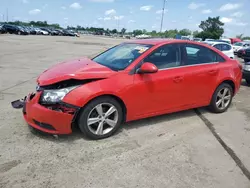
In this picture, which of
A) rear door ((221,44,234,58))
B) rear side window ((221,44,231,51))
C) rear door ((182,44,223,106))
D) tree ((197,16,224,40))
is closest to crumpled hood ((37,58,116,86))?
rear door ((182,44,223,106))

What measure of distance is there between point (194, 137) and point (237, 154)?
2.33ft

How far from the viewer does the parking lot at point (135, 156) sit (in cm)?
285

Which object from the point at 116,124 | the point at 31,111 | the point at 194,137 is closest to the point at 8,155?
the point at 31,111

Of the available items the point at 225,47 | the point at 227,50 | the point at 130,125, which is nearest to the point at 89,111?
the point at 130,125

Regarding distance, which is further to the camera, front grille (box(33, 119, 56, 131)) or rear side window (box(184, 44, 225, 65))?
rear side window (box(184, 44, 225, 65))

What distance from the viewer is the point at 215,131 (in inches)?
173

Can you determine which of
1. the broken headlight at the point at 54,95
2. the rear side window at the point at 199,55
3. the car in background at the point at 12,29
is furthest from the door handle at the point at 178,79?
the car in background at the point at 12,29

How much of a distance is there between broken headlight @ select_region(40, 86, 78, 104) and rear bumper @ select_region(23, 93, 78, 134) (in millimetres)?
102

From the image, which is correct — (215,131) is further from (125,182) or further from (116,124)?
(125,182)

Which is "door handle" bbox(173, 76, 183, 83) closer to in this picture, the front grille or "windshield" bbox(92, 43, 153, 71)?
"windshield" bbox(92, 43, 153, 71)

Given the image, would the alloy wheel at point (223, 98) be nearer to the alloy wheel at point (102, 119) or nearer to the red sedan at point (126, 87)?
the red sedan at point (126, 87)

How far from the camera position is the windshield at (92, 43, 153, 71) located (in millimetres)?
4115

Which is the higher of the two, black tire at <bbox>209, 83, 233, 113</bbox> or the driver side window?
the driver side window

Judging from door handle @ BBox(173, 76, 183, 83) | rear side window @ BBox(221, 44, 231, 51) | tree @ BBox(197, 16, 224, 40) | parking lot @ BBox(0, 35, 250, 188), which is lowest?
parking lot @ BBox(0, 35, 250, 188)
